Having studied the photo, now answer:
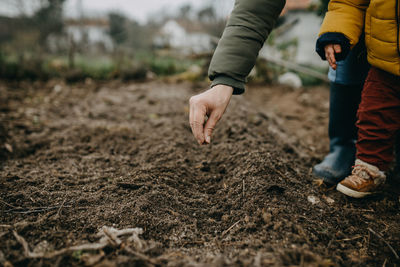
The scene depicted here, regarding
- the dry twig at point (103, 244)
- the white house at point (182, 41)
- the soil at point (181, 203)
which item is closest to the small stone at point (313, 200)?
the soil at point (181, 203)

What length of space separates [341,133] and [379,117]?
496mm

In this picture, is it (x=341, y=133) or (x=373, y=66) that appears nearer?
(x=373, y=66)

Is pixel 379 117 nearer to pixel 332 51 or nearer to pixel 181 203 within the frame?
pixel 332 51

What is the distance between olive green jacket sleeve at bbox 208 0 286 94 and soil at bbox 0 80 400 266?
1.97 ft

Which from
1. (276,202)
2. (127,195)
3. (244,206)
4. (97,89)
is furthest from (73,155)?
(97,89)

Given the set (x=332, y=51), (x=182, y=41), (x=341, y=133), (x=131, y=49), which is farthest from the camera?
(x=182, y=41)

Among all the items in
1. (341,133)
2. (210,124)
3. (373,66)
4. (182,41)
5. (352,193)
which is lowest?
(352,193)

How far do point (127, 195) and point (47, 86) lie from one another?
5.09 metres

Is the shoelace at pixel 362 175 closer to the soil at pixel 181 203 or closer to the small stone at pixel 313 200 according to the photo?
the soil at pixel 181 203

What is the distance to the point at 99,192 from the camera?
1.43 m

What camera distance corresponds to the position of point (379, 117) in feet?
4.75

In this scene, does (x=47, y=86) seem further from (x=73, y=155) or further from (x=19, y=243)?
(x=19, y=243)

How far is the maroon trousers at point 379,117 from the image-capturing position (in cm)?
140

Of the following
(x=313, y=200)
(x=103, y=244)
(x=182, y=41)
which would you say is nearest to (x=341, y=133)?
(x=313, y=200)
